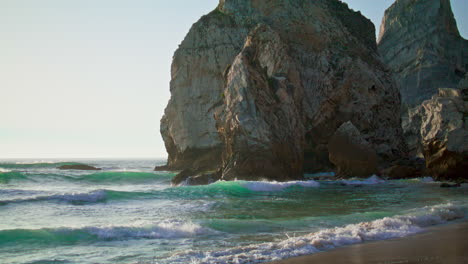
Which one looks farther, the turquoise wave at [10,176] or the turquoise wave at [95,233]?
the turquoise wave at [10,176]

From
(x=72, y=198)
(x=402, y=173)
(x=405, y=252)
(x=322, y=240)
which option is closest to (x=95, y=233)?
(x=322, y=240)

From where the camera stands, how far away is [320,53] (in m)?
39.5

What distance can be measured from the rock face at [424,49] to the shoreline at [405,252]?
2229 inches

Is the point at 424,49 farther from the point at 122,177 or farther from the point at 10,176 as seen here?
the point at 10,176

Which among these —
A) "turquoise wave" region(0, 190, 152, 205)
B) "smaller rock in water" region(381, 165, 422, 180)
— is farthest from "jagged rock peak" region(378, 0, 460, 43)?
"turquoise wave" region(0, 190, 152, 205)

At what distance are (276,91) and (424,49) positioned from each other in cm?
4264

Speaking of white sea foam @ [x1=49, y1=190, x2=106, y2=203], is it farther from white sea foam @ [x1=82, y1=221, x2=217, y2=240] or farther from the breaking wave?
white sea foam @ [x1=82, y1=221, x2=217, y2=240]

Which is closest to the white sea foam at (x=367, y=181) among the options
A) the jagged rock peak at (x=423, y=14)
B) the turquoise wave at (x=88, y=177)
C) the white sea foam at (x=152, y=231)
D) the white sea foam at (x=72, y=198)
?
the white sea foam at (x=72, y=198)

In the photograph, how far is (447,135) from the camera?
23.6m

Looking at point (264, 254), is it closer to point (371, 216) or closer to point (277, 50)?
point (371, 216)

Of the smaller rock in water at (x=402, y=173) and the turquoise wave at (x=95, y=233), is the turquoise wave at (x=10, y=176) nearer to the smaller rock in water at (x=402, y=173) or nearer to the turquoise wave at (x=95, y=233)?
the turquoise wave at (x=95, y=233)

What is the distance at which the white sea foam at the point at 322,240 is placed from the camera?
24.7 ft

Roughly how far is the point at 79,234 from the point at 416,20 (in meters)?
67.7

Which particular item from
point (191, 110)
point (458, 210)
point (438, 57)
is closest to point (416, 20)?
point (438, 57)
